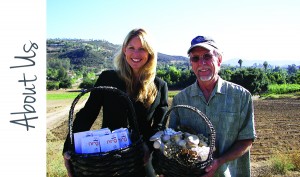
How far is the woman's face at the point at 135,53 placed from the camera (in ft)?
8.01

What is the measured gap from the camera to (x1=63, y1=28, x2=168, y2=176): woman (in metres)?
2.46

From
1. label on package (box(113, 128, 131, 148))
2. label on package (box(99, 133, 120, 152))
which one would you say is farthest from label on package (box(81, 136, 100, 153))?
label on package (box(113, 128, 131, 148))

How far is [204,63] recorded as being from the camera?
7.27ft

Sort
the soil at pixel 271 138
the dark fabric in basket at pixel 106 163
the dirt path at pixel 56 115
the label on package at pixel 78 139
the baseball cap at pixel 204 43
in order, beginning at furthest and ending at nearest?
the dirt path at pixel 56 115 → the soil at pixel 271 138 → the baseball cap at pixel 204 43 → the label on package at pixel 78 139 → the dark fabric in basket at pixel 106 163

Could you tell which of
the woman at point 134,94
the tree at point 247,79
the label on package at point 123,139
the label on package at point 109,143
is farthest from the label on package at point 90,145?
the tree at point 247,79

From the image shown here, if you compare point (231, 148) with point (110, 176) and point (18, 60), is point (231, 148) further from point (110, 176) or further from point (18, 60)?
point (18, 60)

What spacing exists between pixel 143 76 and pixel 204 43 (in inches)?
20.4

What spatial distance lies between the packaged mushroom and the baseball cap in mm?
556


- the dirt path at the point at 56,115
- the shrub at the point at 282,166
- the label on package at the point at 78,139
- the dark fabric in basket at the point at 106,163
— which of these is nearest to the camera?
the dark fabric in basket at the point at 106,163

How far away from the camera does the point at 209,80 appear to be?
2.27 meters

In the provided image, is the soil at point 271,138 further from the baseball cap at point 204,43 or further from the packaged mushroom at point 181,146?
the packaged mushroom at point 181,146

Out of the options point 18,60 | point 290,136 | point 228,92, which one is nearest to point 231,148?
point 228,92

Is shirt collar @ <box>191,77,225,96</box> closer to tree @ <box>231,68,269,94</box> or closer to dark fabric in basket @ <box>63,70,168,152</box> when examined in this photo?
dark fabric in basket @ <box>63,70,168,152</box>

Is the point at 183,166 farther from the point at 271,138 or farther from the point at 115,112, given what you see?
the point at 271,138
